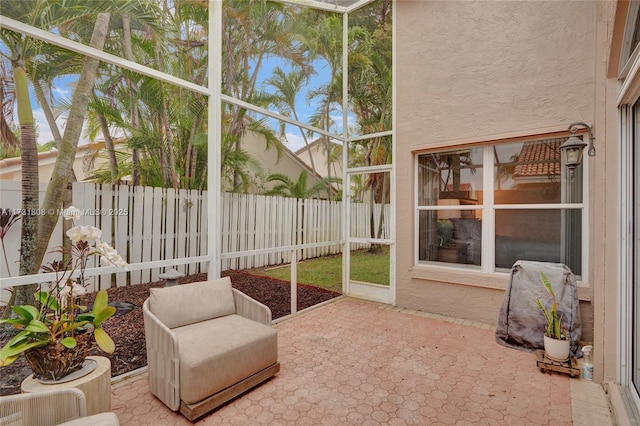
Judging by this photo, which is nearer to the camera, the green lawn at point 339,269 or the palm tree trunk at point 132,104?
the palm tree trunk at point 132,104

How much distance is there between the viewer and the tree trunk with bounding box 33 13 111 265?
2.37 meters

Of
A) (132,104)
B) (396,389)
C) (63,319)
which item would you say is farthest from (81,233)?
(396,389)

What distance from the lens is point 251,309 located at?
119 inches

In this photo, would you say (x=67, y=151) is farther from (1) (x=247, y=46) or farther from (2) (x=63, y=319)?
(1) (x=247, y=46)

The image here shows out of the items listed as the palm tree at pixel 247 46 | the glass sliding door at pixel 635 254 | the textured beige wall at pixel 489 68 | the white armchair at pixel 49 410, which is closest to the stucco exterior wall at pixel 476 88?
the textured beige wall at pixel 489 68

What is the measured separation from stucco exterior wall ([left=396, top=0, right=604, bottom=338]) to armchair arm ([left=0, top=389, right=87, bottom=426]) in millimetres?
4225

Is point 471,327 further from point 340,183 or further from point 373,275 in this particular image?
point 340,183

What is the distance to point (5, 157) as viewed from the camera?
2154 millimetres

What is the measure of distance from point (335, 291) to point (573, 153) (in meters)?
3.92

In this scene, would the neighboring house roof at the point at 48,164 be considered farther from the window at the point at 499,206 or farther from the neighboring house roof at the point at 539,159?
the neighboring house roof at the point at 539,159

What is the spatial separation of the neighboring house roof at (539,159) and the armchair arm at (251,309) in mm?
3728

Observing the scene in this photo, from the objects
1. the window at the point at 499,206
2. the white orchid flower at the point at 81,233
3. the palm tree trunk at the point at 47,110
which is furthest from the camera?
the window at the point at 499,206

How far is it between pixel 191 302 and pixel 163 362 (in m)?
0.58

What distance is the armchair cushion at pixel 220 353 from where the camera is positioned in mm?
2203
